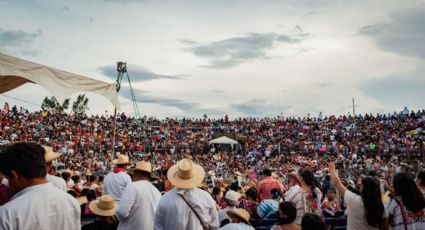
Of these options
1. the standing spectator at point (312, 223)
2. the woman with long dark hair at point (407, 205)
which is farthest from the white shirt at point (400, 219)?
the standing spectator at point (312, 223)

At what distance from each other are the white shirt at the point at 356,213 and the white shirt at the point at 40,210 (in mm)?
2850

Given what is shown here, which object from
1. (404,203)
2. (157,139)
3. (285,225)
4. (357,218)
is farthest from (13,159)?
(157,139)

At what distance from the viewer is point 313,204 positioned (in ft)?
16.9

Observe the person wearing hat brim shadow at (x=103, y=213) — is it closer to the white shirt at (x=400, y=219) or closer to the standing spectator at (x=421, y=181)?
the white shirt at (x=400, y=219)

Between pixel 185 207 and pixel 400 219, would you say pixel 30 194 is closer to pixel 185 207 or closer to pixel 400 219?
pixel 185 207

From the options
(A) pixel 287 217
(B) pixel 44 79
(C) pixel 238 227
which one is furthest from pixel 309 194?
(B) pixel 44 79

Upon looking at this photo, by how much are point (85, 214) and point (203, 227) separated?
272 centimetres

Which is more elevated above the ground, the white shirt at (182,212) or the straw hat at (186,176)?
the straw hat at (186,176)

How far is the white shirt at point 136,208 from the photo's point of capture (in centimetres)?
439

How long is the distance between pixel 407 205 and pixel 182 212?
229cm

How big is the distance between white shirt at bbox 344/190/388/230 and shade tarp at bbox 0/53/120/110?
177 inches

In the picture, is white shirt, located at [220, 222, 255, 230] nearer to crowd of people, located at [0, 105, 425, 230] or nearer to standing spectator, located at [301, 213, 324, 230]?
crowd of people, located at [0, 105, 425, 230]

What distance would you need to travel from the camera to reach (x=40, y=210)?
2.21 metres

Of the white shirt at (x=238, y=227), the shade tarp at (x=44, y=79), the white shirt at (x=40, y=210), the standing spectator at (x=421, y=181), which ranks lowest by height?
the white shirt at (x=238, y=227)
